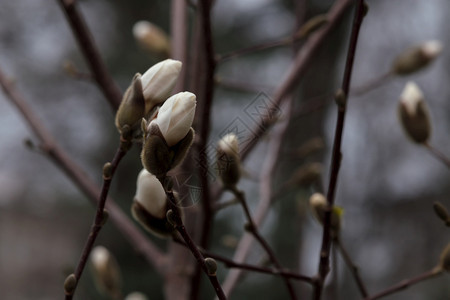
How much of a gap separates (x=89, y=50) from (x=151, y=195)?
276 mm

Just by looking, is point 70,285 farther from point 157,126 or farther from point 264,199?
point 264,199

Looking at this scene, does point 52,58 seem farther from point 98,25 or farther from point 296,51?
point 296,51

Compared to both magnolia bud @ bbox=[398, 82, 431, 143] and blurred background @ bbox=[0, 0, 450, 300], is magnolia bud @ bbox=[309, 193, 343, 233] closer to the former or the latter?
magnolia bud @ bbox=[398, 82, 431, 143]

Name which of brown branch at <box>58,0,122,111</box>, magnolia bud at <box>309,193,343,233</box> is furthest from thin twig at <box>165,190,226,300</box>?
brown branch at <box>58,0,122,111</box>

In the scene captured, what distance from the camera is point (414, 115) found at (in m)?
0.60

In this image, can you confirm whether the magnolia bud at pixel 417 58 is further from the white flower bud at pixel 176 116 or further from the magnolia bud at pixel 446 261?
the white flower bud at pixel 176 116

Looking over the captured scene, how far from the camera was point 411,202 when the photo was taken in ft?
9.22

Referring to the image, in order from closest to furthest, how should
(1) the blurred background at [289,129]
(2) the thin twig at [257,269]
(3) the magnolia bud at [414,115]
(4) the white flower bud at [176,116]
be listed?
(4) the white flower bud at [176,116] < (2) the thin twig at [257,269] < (3) the magnolia bud at [414,115] < (1) the blurred background at [289,129]

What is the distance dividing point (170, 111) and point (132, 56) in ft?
10.1

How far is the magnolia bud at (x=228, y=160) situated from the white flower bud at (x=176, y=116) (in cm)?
7

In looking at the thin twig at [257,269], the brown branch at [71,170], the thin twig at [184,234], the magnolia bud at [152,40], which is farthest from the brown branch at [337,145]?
the magnolia bud at [152,40]

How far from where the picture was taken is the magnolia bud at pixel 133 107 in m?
0.40

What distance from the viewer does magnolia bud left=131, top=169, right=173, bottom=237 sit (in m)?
0.45

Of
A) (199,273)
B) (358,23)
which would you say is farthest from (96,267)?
(358,23)
